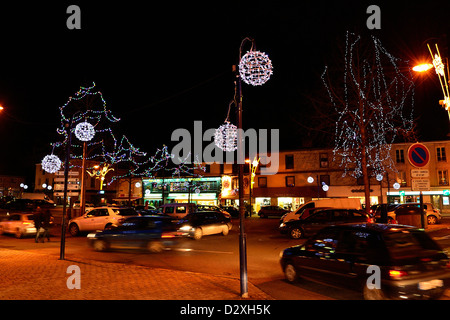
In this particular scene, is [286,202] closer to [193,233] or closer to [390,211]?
[390,211]

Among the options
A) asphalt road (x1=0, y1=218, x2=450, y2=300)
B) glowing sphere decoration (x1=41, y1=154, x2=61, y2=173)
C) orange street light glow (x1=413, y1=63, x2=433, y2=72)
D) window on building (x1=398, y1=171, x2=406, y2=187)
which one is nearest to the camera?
asphalt road (x1=0, y1=218, x2=450, y2=300)

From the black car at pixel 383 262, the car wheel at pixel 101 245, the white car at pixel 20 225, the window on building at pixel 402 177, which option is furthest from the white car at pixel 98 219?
the window on building at pixel 402 177

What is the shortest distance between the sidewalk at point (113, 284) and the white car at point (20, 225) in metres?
10.1

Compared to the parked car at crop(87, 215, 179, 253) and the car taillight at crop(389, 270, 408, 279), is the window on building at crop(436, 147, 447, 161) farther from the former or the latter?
the car taillight at crop(389, 270, 408, 279)

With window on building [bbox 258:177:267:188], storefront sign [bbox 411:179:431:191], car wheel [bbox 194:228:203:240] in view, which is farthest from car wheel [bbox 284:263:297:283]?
window on building [bbox 258:177:267:188]

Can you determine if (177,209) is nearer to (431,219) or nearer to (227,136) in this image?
(227,136)

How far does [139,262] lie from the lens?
466 inches

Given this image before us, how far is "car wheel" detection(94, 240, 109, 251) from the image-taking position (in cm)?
1425

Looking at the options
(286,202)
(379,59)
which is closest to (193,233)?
(379,59)

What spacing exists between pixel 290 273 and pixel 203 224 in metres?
10.6

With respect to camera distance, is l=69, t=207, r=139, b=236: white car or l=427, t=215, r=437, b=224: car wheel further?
l=427, t=215, r=437, b=224: car wheel

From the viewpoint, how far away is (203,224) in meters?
18.6

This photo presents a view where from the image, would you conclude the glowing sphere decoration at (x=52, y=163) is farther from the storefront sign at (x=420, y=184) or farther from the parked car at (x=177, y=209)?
the storefront sign at (x=420, y=184)
